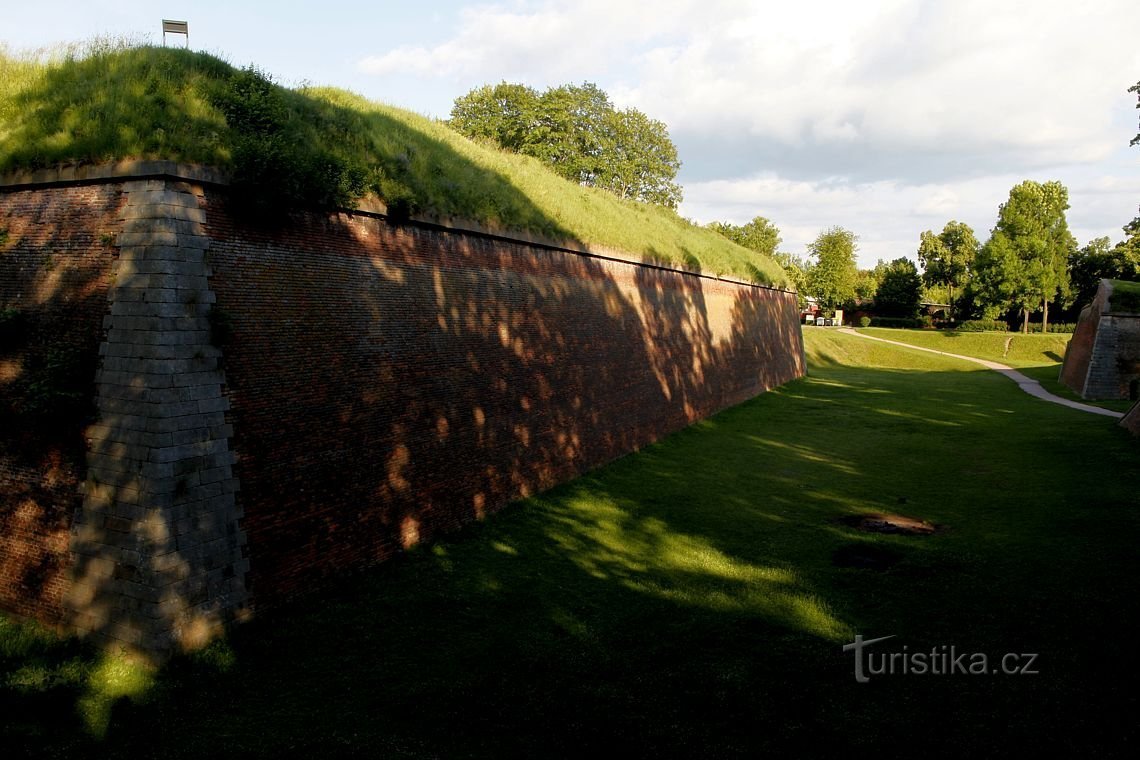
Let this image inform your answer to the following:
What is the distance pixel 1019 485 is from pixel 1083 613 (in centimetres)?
759

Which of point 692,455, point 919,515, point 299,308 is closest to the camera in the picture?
point 299,308

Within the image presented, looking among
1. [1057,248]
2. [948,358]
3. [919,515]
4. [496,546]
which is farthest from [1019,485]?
[1057,248]

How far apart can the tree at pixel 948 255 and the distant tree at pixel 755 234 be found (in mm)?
18979

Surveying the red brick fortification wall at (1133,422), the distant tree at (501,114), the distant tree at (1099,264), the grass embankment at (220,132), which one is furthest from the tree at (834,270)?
the grass embankment at (220,132)

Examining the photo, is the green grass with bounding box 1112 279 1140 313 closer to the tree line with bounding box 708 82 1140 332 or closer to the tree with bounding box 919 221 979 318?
the tree line with bounding box 708 82 1140 332

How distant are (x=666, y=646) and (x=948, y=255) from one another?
3200 inches

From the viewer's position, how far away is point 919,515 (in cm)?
1388

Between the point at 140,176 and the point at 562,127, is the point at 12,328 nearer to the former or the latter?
the point at 140,176

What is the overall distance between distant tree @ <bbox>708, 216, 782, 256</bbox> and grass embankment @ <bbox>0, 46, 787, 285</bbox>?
202ft

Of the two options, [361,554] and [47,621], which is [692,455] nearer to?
[361,554]

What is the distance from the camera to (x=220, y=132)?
8.60m

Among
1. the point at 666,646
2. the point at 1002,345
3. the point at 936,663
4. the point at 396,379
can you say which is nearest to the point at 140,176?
the point at 396,379

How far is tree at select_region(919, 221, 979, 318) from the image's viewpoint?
2958 inches

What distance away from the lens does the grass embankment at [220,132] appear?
8375mm
